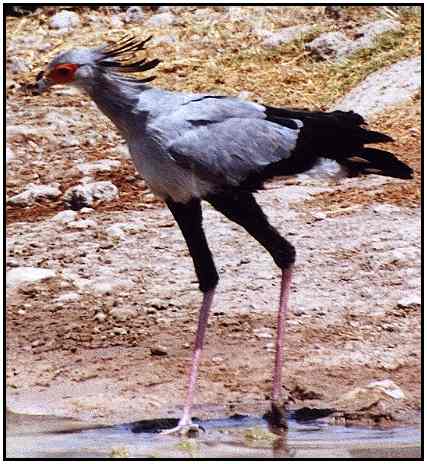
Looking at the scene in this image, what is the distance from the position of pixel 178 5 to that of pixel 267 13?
0.81 meters

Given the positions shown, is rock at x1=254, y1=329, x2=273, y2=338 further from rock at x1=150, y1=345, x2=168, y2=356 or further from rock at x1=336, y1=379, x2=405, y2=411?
rock at x1=336, y1=379, x2=405, y2=411

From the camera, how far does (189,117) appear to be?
6.10 meters

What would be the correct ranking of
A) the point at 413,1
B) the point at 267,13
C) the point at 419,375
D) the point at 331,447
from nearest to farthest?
the point at 331,447
the point at 419,375
the point at 413,1
the point at 267,13

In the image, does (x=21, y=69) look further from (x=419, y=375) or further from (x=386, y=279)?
(x=419, y=375)

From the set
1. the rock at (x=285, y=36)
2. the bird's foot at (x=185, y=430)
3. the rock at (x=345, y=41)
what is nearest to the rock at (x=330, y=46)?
the rock at (x=345, y=41)

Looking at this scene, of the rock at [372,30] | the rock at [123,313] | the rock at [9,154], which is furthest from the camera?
the rock at [372,30]

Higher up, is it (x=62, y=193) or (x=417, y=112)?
(x=417, y=112)

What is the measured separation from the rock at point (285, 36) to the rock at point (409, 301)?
4.26m

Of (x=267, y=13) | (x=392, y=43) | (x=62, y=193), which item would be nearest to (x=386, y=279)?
(x=62, y=193)

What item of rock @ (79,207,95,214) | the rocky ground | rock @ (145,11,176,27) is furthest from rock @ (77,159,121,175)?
rock @ (145,11,176,27)

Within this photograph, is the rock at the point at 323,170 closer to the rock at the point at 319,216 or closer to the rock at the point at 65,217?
the rock at the point at 319,216

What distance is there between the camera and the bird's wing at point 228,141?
238 inches

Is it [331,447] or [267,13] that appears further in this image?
[267,13]

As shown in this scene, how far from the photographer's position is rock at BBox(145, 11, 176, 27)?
37.8 ft
